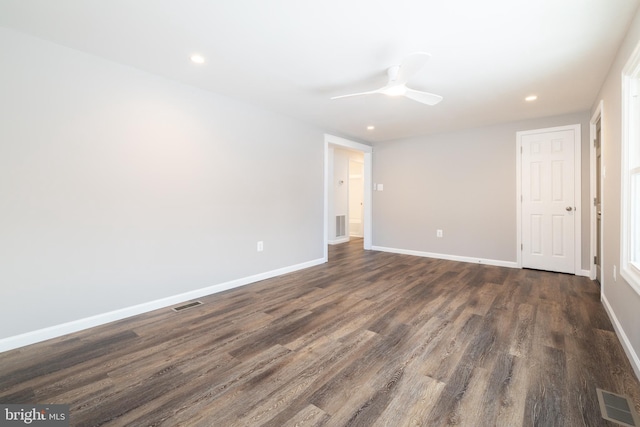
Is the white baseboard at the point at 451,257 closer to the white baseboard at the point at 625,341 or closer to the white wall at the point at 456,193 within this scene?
the white wall at the point at 456,193

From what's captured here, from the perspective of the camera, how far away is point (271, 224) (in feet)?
13.1

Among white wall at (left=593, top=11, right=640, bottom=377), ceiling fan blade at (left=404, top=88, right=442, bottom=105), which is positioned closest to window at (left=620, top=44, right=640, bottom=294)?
white wall at (left=593, top=11, right=640, bottom=377)

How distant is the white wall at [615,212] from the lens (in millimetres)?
1866

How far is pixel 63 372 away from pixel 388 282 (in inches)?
126

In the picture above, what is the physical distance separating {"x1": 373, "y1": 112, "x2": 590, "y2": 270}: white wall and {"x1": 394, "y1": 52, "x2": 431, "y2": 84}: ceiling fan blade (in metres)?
3.07

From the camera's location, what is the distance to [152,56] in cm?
244

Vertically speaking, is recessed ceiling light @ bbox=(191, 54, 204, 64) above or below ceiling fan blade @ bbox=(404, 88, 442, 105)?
above

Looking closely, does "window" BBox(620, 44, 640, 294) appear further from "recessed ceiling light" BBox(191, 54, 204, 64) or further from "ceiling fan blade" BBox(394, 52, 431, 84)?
"recessed ceiling light" BBox(191, 54, 204, 64)

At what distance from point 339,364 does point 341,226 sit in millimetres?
5493

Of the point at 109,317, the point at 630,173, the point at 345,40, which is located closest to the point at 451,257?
the point at 630,173

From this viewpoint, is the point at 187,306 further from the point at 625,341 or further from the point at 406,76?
the point at 625,341

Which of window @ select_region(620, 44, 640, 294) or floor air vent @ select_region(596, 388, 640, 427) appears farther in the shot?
window @ select_region(620, 44, 640, 294)

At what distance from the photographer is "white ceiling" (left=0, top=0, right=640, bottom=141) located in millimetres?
1841

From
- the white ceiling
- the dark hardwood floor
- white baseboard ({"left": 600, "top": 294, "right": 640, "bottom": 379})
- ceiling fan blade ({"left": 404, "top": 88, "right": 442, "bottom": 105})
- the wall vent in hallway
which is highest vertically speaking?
the white ceiling
